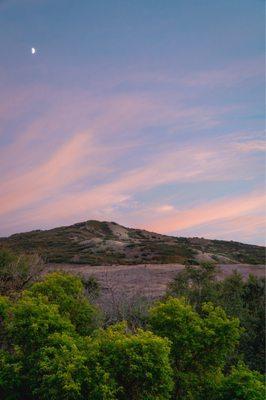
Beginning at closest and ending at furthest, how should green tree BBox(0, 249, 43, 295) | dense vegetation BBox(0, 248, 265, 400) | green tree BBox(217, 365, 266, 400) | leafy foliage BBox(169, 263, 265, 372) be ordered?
1. dense vegetation BBox(0, 248, 265, 400)
2. green tree BBox(217, 365, 266, 400)
3. leafy foliage BBox(169, 263, 265, 372)
4. green tree BBox(0, 249, 43, 295)

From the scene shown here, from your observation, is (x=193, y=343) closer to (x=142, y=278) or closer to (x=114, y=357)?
(x=114, y=357)

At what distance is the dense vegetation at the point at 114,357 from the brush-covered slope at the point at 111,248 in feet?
128

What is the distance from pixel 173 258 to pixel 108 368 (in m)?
69.4

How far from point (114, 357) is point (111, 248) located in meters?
80.3

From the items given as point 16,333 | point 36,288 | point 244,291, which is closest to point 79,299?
point 36,288

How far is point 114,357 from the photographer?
12250 mm

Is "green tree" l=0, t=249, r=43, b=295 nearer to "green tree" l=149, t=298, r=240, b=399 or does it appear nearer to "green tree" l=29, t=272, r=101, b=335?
"green tree" l=29, t=272, r=101, b=335

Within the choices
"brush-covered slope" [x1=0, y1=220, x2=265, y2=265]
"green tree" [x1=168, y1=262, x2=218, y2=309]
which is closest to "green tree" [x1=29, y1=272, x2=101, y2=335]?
"green tree" [x1=168, y1=262, x2=218, y2=309]

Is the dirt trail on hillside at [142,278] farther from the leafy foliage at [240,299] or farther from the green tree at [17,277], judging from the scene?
the green tree at [17,277]

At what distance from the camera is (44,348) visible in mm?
12938

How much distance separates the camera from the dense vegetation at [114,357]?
11984mm

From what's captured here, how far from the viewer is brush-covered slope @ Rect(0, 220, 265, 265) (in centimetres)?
7956

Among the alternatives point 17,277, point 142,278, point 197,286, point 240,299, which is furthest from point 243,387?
point 142,278

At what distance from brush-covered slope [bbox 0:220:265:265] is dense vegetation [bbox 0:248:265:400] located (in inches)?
1536
